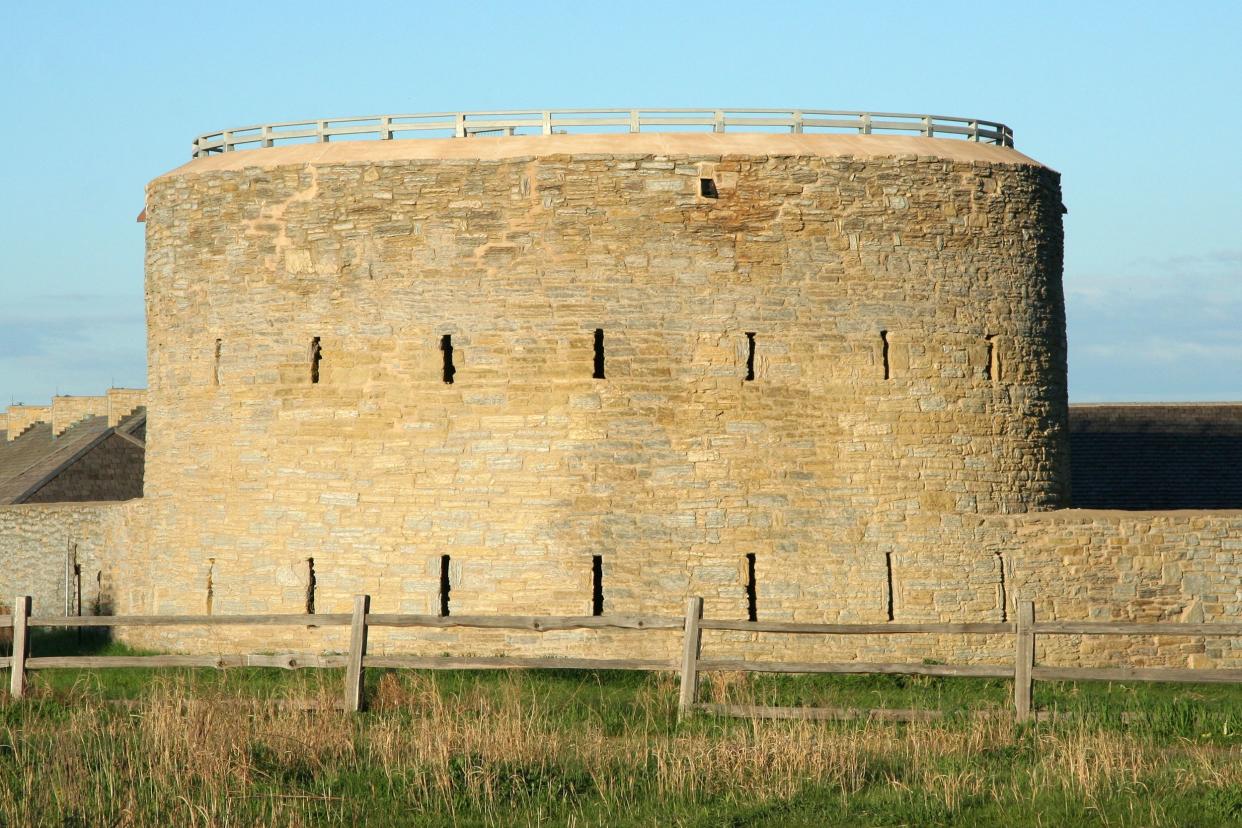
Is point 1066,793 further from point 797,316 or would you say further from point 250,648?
point 250,648

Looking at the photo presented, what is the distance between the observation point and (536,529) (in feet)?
62.8

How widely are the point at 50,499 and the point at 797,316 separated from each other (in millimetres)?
21083

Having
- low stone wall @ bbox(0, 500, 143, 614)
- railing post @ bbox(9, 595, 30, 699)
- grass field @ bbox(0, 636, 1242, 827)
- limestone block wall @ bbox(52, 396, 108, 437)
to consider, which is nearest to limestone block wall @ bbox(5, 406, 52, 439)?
limestone block wall @ bbox(52, 396, 108, 437)

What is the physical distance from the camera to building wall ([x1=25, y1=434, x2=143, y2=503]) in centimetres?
3528

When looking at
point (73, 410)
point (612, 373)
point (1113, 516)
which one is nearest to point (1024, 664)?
point (1113, 516)

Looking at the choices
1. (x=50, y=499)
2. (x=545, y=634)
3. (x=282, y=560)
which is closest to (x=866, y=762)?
(x=545, y=634)

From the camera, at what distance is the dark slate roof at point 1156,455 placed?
29.3 metres

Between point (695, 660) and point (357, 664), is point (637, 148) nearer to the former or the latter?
point (695, 660)

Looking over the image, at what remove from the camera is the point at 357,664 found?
1447cm

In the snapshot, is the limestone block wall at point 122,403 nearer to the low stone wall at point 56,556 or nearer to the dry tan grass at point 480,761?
the low stone wall at point 56,556

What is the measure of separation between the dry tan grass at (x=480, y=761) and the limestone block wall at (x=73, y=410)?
28.8 m

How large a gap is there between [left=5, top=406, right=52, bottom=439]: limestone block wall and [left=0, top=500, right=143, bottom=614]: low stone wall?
637 inches

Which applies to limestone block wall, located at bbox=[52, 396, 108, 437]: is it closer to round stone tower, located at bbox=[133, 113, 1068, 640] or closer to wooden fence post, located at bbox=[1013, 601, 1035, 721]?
round stone tower, located at bbox=[133, 113, 1068, 640]

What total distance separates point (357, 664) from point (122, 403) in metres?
26.4
